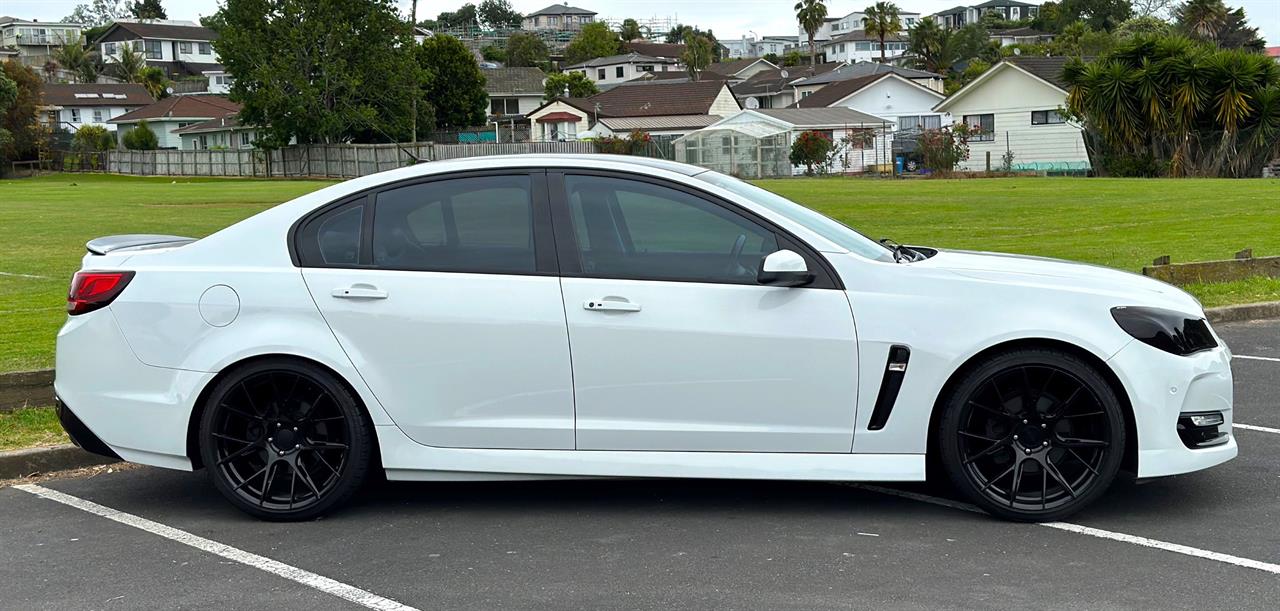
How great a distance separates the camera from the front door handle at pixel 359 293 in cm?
569

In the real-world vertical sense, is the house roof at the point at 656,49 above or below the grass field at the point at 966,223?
above

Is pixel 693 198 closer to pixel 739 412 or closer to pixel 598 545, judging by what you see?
→ pixel 739 412

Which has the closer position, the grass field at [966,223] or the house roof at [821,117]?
the grass field at [966,223]

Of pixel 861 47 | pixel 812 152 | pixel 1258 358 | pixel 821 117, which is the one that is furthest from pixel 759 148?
pixel 861 47

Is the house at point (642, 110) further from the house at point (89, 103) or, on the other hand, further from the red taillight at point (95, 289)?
the red taillight at point (95, 289)

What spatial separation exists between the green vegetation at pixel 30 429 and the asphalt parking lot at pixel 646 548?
0.44 m

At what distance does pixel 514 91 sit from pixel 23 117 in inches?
1442

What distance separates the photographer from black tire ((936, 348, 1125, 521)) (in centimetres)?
543

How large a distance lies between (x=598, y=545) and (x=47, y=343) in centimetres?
651

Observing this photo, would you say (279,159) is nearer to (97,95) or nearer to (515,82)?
(515,82)

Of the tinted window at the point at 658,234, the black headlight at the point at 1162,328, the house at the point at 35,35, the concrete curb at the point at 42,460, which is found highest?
the house at the point at 35,35

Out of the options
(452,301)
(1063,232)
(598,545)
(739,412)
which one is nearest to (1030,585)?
(739,412)

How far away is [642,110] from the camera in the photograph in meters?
77.2

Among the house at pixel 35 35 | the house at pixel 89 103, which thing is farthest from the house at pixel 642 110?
the house at pixel 35 35
